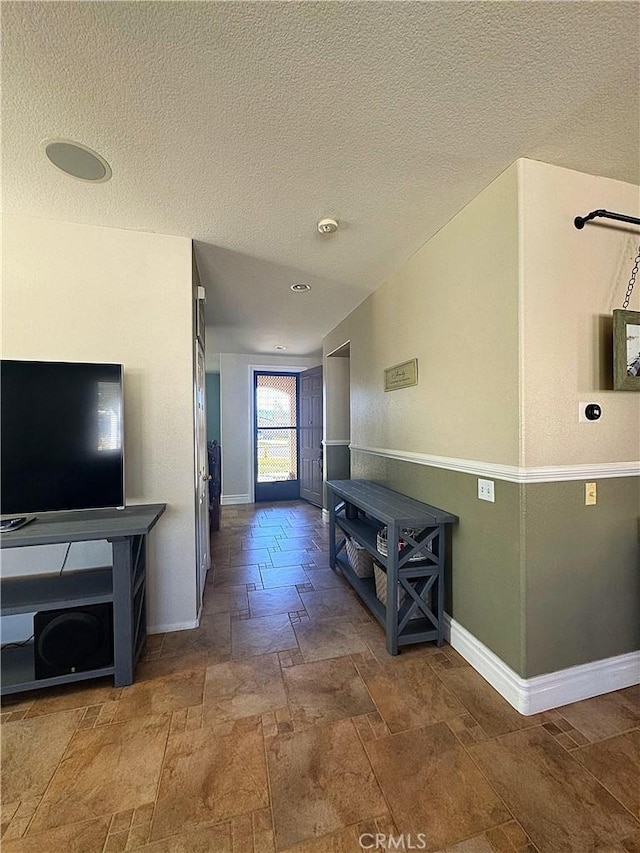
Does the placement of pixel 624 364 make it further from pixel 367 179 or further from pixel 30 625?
pixel 30 625

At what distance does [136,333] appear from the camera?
7.43ft

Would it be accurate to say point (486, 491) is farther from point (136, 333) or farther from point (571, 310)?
point (136, 333)

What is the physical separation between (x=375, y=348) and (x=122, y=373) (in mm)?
2168

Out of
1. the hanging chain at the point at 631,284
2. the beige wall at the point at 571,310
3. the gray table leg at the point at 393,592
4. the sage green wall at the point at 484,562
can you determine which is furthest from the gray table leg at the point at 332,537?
the hanging chain at the point at 631,284

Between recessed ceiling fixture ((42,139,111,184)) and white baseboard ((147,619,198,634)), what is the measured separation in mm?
2624

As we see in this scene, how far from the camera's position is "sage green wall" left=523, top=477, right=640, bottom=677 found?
1682 millimetres

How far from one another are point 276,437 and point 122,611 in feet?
16.0

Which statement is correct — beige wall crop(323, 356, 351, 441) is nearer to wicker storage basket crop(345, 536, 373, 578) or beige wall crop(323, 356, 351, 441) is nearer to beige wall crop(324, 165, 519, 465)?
beige wall crop(324, 165, 519, 465)

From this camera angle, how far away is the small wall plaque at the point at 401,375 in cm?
261

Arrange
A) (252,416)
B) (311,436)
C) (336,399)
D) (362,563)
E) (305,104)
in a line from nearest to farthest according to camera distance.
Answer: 1. (305,104)
2. (362,563)
3. (336,399)
4. (311,436)
5. (252,416)

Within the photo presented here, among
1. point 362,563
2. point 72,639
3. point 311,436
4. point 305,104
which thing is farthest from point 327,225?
point 311,436

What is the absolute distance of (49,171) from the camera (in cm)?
170

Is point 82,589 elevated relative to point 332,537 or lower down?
elevated

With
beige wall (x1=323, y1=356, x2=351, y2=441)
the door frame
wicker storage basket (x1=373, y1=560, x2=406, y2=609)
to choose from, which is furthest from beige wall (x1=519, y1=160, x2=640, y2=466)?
the door frame
